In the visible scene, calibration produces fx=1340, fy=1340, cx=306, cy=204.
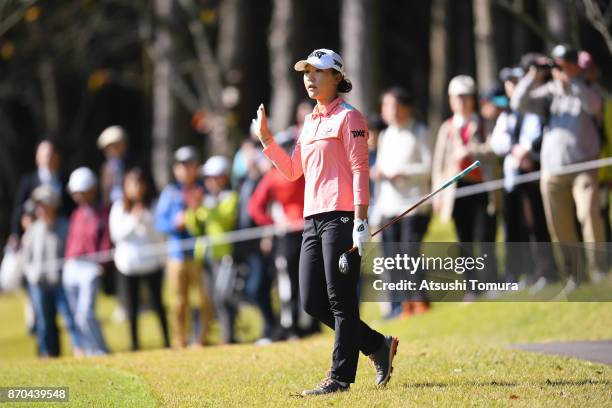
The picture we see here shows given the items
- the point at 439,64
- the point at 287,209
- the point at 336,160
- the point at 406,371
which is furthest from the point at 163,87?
the point at 336,160

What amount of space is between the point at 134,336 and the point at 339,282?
724cm

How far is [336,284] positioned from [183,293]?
7.26 metres

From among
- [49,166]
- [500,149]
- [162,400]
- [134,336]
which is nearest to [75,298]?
[134,336]

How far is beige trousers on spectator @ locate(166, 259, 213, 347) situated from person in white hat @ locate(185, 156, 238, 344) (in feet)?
0.49

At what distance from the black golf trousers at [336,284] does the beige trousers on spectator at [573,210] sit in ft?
13.6

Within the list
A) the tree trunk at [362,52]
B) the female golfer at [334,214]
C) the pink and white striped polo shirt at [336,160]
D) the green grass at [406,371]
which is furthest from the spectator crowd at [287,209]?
the pink and white striped polo shirt at [336,160]

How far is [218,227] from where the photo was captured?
1625 cm

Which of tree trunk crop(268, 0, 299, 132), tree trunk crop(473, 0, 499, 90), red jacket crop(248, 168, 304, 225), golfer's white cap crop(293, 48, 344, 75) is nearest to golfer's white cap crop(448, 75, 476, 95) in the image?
red jacket crop(248, 168, 304, 225)

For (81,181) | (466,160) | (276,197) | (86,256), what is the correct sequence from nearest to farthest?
(466,160), (276,197), (86,256), (81,181)

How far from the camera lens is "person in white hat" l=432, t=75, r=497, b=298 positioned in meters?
14.4

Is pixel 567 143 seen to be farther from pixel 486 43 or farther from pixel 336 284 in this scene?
pixel 486 43

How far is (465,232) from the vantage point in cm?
1473

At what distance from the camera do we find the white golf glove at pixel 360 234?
29.0 feet

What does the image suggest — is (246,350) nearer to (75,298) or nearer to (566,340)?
(566,340)
